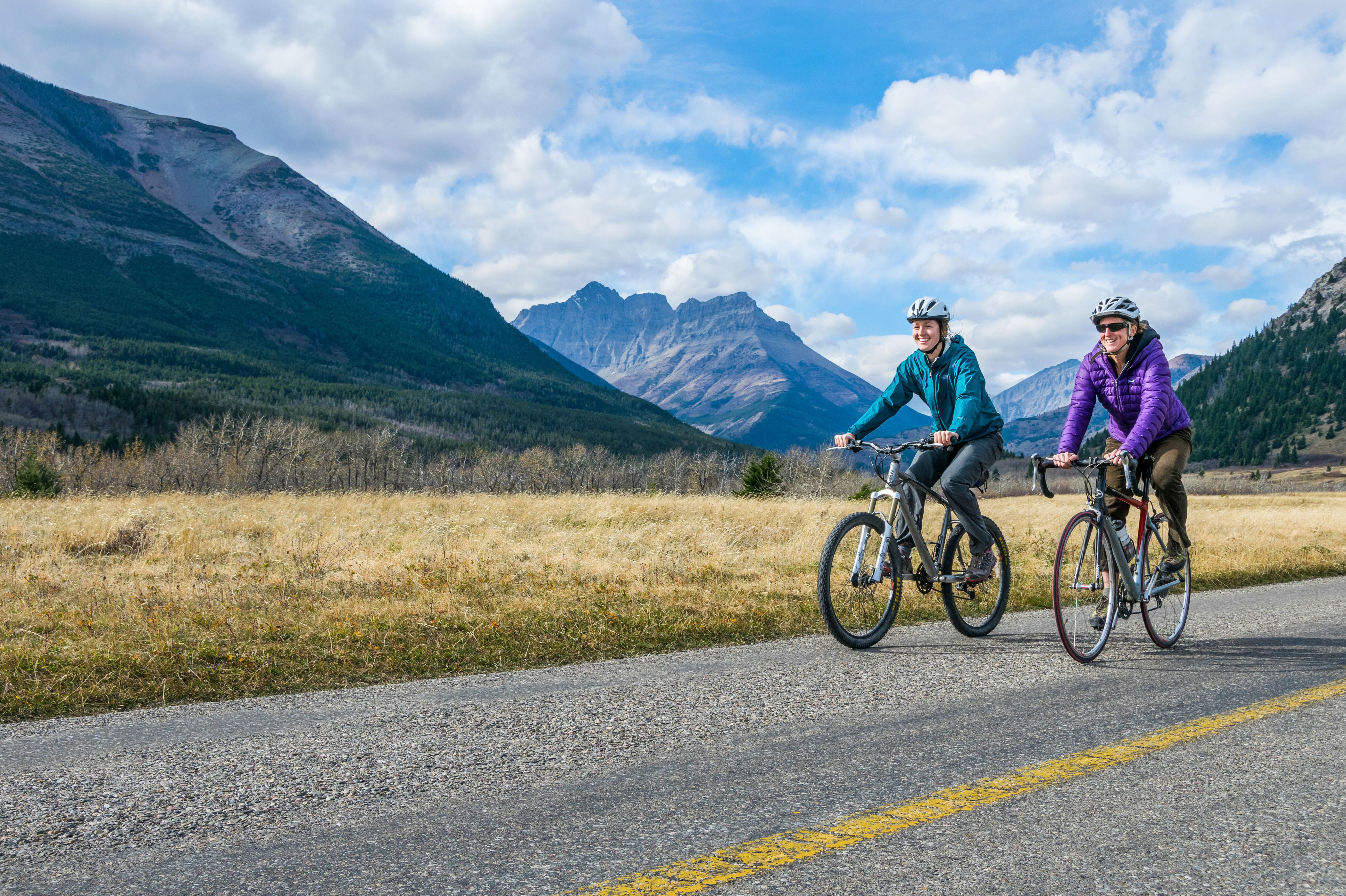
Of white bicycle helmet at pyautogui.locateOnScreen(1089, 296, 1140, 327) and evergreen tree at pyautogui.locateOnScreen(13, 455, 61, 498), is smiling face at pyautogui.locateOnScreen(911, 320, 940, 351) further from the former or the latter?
evergreen tree at pyautogui.locateOnScreen(13, 455, 61, 498)

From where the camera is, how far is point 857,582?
6.76m

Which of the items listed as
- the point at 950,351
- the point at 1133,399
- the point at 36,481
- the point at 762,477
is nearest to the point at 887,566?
the point at 950,351

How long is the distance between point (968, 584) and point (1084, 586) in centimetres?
106

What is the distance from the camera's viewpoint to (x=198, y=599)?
8.15 m

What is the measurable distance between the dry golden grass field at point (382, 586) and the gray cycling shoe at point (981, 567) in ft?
2.52

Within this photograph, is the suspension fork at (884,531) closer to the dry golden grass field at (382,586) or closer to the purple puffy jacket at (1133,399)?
the dry golden grass field at (382,586)

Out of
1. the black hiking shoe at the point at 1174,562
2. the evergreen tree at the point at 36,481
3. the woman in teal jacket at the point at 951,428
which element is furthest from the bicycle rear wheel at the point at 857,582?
the evergreen tree at the point at 36,481

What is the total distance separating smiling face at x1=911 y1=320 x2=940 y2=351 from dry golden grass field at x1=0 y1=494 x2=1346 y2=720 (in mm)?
1770

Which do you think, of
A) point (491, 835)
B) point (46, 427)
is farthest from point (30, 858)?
point (46, 427)

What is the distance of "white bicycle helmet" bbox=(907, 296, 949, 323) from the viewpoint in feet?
23.9

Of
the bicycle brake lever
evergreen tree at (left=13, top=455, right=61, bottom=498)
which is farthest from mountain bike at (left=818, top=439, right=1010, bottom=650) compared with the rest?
evergreen tree at (left=13, top=455, right=61, bottom=498)

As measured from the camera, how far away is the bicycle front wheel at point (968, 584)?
23.8 ft

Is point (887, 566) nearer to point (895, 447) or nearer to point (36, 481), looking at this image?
point (895, 447)

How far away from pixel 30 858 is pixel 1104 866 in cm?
379
